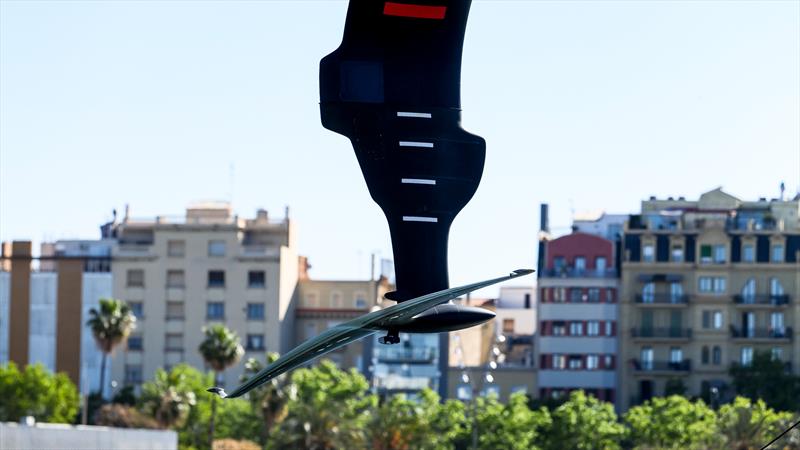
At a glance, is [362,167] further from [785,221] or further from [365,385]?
[785,221]

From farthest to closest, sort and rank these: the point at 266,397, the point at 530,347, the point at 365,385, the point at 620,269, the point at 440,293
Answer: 1. the point at 530,347
2. the point at 620,269
3. the point at 365,385
4. the point at 266,397
5. the point at 440,293

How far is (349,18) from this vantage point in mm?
44500

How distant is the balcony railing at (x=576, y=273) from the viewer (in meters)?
178

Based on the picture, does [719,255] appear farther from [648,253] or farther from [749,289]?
[648,253]

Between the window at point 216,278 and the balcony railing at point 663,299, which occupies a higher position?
the window at point 216,278

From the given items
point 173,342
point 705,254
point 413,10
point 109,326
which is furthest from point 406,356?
point 413,10

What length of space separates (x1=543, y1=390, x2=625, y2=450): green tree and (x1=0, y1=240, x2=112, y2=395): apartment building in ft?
172

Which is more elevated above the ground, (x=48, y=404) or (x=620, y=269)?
(x=620, y=269)

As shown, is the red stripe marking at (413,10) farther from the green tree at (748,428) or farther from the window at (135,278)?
the window at (135,278)

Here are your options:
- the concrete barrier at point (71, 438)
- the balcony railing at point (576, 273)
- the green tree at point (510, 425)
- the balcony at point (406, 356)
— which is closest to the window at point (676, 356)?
the balcony railing at point (576, 273)

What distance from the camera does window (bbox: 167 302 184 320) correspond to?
190 m

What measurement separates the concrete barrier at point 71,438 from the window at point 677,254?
81.1m

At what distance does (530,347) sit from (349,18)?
489ft

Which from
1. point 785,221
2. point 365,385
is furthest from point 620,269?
point 365,385
